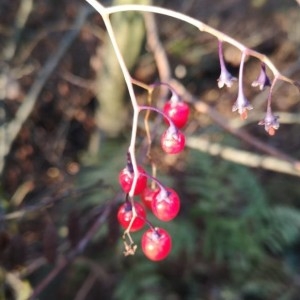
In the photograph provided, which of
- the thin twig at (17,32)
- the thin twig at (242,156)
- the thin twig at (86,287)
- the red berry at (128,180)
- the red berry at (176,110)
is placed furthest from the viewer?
the thin twig at (17,32)

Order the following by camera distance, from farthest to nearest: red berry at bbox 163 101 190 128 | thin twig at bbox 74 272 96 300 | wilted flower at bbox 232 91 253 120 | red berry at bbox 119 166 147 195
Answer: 1. thin twig at bbox 74 272 96 300
2. red berry at bbox 163 101 190 128
3. red berry at bbox 119 166 147 195
4. wilted flower at bbox 232 91 253 120

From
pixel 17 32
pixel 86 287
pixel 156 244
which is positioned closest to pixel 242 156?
pixel 86 287

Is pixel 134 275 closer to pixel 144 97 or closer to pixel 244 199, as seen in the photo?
pixel 244 199

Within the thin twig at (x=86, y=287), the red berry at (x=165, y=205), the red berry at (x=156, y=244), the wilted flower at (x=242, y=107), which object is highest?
the wilted flower at (x=242, y=107)

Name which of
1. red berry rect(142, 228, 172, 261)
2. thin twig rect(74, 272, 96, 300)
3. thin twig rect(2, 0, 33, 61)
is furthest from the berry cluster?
thin twig rect(2, 0, 33, 61)

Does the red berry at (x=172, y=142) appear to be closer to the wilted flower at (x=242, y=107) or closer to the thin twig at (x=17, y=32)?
the wilted flower at (x=242, y=107)

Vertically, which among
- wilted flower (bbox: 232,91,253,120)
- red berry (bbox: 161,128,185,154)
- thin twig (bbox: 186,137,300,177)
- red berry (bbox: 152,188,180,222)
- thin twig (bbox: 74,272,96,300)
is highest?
thin twig (bbox: 186,137,300,177)

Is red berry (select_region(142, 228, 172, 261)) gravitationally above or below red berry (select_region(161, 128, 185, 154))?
below

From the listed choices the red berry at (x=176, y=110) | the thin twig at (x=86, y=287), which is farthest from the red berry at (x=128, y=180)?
the thin twig at (x=86, y=287)

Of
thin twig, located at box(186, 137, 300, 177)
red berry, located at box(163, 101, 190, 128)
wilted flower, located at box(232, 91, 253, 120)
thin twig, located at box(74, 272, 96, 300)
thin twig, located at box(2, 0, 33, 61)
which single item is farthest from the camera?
thin twig, located at box(2, 0, 33, 61)

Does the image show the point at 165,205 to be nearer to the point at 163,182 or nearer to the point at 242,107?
the point at 242,107

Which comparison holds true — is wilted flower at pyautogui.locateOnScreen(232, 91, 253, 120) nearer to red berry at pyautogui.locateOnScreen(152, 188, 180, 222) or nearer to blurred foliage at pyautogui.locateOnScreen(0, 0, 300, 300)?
red berry at pyautogui.locateOnScreen(152, 188, 180, 222)

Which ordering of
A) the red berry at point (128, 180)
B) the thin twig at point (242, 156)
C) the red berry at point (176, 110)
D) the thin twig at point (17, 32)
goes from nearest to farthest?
the red berry at point (128, 180), the red berry at point (176, 110), the thin twig at point (242, 156), the thin twig at point (17, 32)
